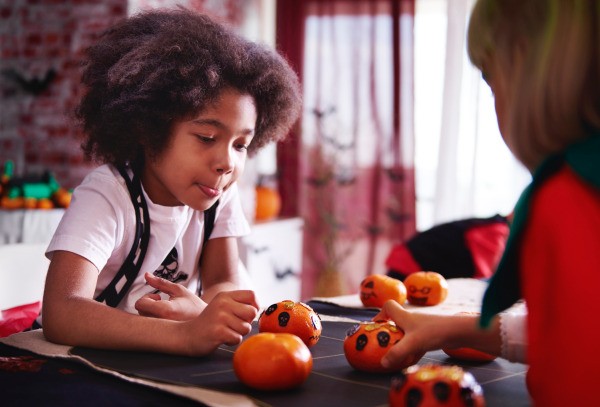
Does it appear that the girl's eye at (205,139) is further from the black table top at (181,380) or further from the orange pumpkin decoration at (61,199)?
the orange pumpkin decoration at (61,199)

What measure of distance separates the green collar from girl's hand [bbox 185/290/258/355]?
0.40m

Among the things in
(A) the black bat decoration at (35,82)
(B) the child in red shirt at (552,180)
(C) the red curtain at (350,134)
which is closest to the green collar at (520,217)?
(B) the child in red shirt at (552,180)

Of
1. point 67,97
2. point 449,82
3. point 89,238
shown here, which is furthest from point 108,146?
point 449,82

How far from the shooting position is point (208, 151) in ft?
4.34

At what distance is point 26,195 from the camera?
9.68 feet

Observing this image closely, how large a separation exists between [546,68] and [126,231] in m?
0.94

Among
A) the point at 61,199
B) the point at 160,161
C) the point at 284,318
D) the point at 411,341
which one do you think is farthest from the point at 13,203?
the point at 411,341

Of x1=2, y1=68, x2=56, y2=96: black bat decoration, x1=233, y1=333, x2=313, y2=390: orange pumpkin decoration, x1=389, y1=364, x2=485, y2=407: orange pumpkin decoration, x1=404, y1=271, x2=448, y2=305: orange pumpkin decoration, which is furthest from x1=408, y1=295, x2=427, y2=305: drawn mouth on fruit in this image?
x1=2, y1=68, x2=56, y2=96: black bat decoration

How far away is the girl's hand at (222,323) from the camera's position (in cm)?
97

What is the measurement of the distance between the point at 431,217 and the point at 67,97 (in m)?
2.16

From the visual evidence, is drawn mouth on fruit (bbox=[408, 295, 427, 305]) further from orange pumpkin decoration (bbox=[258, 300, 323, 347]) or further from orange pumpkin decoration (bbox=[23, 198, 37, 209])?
orange pumpkin decoration (bbox=[23, 198, 37, 209])

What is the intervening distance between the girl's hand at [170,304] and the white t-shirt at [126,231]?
0.12 m

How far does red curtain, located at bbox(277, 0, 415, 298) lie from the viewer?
411cm

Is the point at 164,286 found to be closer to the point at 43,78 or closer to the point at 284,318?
the point at 284,318
